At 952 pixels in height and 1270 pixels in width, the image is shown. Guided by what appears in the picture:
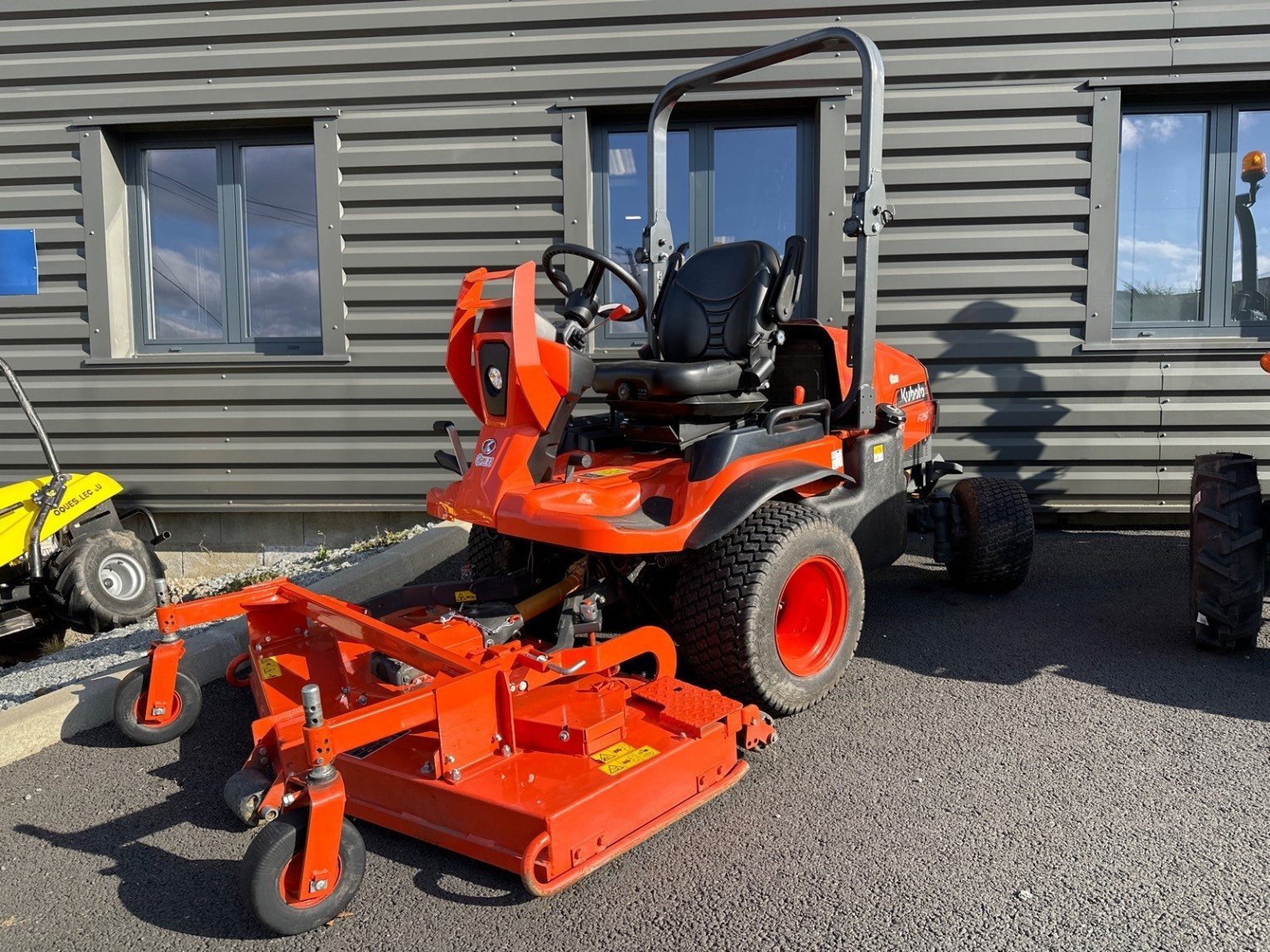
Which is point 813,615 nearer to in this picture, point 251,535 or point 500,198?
point 500,198

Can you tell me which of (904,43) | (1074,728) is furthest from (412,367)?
(1074,728)

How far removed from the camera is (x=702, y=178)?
21.6 feet

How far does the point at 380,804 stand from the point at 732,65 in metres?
3.23

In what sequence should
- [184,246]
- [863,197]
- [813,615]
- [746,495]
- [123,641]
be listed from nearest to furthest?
1. [746,495]
2. [813,615]
3. [863,197]
4. [123,641]
5. [184,246]

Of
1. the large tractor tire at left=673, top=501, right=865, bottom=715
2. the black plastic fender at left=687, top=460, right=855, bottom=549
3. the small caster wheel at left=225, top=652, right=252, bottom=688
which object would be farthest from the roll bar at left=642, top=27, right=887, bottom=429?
the small caster wheel at left=225, top=652, right=252, bottom=688

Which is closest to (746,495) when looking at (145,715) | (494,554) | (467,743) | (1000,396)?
(494,554)

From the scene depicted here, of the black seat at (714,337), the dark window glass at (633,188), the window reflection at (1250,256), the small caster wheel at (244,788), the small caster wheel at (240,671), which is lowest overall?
the small caster wheel at (244,788)

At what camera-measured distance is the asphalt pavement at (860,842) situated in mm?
2326

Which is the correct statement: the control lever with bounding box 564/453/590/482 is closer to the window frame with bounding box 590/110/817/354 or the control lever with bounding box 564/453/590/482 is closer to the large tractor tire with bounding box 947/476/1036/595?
the large tractor tire with bounding box 947/476/1036/595

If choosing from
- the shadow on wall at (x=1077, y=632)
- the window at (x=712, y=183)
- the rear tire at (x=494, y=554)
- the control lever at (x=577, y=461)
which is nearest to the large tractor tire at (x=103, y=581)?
the rear tire at (x=494, y=554)

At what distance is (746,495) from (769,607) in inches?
15.4

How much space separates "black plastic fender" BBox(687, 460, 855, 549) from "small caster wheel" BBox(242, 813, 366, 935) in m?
1.50

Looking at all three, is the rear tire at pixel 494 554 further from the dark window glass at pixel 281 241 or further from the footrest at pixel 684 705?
the dark window glass at pixel 281 241

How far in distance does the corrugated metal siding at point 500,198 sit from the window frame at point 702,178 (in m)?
0.28
